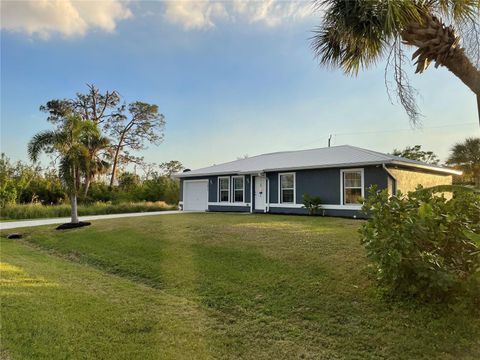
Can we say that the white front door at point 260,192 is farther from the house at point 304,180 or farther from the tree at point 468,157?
the tree at point 468,157

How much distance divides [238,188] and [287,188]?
353cm

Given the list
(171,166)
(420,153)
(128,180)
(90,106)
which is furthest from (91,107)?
(420,153)

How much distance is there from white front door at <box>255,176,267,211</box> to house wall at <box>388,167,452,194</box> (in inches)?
267

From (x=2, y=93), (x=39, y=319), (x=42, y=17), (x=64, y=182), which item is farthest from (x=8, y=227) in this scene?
(x=39, y=319)

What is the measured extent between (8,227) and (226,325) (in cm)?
1587

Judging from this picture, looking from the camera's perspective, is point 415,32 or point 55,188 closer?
point 415,32

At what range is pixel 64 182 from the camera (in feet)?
51.3

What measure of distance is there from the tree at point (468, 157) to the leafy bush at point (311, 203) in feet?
47.6

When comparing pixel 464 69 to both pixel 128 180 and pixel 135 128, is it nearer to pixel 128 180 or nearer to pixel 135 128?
pixel 128 180

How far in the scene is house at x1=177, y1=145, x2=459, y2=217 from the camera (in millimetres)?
15055

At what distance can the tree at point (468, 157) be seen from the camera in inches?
938

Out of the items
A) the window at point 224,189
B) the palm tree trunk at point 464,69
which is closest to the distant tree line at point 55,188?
the window at point 224,189

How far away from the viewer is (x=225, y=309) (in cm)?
525

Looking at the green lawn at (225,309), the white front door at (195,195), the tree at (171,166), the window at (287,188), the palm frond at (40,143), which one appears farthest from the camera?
the tree at (171,166)
